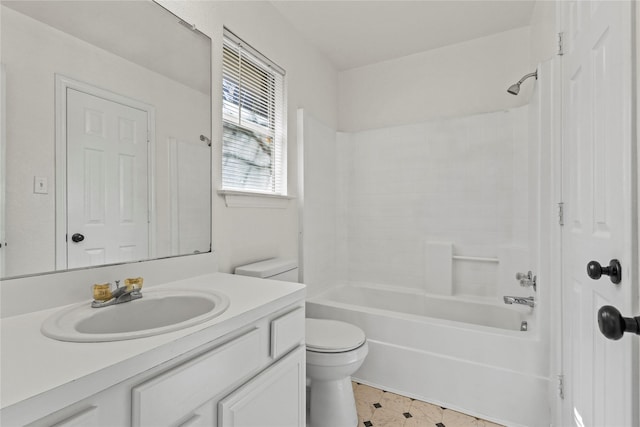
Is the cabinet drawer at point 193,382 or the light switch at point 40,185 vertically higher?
the light switch at point 40,185

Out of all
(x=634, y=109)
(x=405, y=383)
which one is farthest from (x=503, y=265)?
(x=634, y=109)

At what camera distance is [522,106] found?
2324 mm

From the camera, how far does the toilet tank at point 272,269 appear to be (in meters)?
1.69

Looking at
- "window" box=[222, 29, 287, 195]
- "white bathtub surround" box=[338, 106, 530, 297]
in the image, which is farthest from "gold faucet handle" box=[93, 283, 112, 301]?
"white bathtub surround" box=[338, 106, 530, 297]

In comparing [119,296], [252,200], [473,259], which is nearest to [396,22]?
[252,200]

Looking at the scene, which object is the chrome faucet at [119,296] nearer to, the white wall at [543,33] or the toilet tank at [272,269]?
the toilet tank at [272,269]

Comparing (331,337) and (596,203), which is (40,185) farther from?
(596,203)

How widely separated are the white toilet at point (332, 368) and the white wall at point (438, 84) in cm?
193

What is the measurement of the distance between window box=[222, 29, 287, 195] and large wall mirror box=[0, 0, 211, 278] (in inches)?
7.7

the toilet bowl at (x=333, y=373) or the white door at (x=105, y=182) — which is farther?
the toilet bowl at (x=333, y=373)

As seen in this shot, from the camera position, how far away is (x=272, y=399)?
1.06 m

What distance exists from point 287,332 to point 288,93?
1.72 meters

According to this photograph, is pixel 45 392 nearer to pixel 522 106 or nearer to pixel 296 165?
pixel 296 165

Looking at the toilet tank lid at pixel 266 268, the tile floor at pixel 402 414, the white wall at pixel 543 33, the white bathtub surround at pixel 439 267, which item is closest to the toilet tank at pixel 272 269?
the toilet tank lid at pixel 266 268
